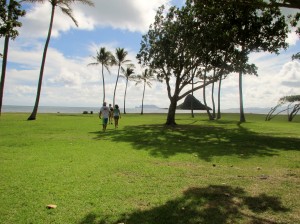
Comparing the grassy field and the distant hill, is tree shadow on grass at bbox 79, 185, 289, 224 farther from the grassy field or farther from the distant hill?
the distant hill

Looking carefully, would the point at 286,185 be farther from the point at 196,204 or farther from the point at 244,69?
the point at 244,69

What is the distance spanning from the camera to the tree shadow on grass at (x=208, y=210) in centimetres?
541

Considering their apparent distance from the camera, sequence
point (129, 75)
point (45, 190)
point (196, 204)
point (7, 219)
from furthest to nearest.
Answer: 1. point (129, 75)
2. point (45, 190)
3. point (196, 204)
4. point (7, 219)

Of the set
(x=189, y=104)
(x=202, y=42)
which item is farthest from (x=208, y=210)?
(x=189, y=104)

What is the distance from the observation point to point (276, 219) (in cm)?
549

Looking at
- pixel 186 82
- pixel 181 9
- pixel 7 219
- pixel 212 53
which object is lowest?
pixel 7 219

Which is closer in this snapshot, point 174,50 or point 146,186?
point 146,186

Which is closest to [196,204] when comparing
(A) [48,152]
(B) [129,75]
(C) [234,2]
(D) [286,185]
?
(D) [286,185]

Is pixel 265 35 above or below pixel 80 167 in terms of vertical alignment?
above

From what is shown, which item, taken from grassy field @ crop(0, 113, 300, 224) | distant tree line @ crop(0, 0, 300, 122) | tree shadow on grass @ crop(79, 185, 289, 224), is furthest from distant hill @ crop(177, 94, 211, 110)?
tree shadow on grass @ crop(79, 185, 289, 224)

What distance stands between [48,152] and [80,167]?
3.30 meters

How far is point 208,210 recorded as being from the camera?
591 centimetres

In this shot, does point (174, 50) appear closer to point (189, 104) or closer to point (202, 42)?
point (202, 42)

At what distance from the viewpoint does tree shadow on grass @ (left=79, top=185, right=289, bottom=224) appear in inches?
213
